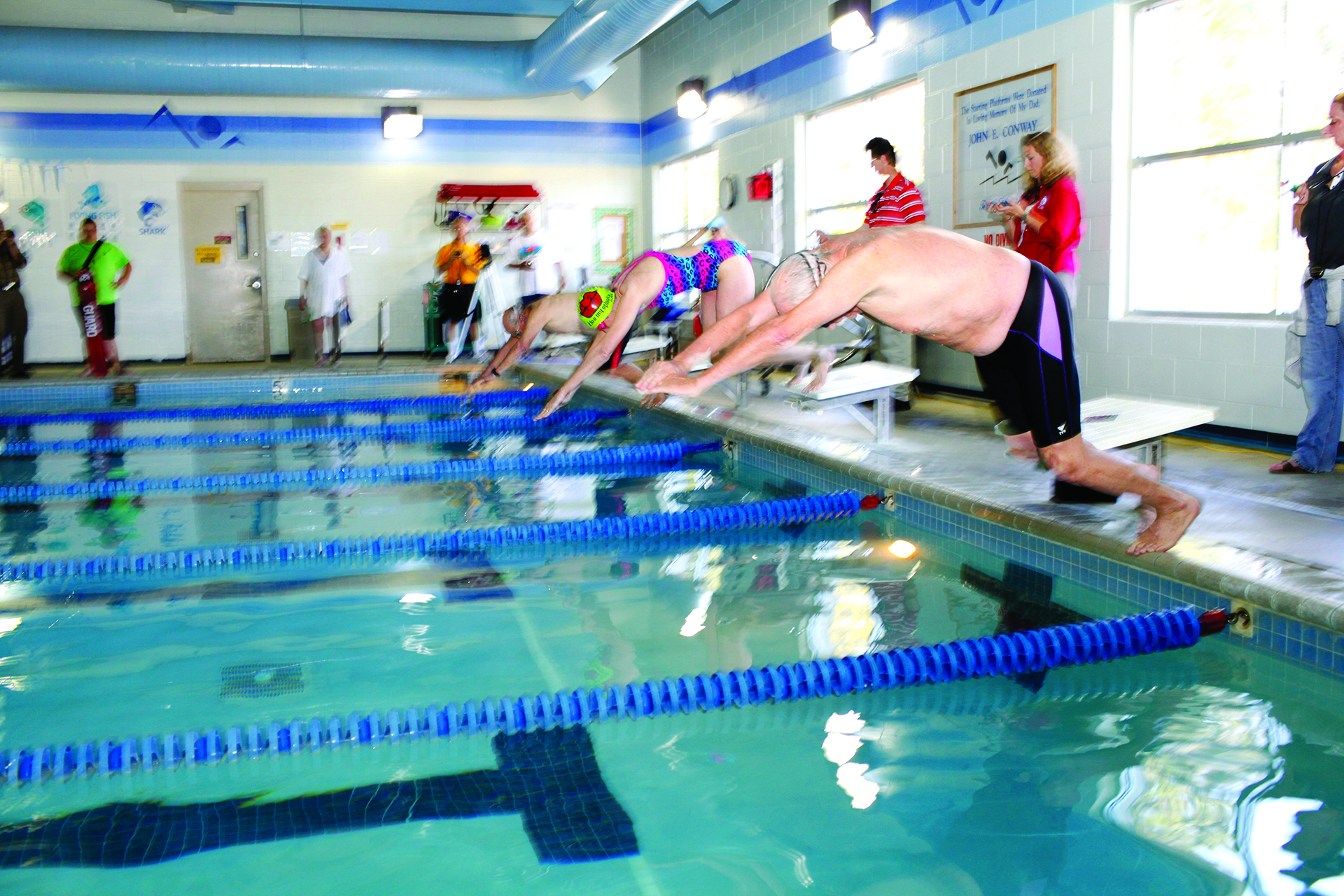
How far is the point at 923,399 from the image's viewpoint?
8.44 metres

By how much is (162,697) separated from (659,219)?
12383 mm

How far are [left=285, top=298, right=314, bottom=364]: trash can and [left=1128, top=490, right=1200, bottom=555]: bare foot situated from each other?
40.0ft

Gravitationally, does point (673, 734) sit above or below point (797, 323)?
below

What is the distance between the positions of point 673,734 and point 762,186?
360 inches

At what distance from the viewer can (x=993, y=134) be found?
7.57m

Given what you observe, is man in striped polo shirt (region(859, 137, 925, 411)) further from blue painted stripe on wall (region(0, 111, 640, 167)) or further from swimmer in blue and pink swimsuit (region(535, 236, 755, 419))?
blue painted stripe on wall (region(0, 111, 640, 167))

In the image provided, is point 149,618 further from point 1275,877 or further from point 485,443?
point 485,443

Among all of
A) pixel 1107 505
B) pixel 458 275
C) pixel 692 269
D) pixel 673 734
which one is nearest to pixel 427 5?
pixel 458 275

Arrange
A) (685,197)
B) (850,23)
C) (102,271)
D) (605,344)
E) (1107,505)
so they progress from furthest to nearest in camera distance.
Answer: (685,197) < (102,271) < (850,23) < (605,344) < (1107,505)

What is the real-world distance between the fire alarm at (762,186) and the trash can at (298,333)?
20.1ft

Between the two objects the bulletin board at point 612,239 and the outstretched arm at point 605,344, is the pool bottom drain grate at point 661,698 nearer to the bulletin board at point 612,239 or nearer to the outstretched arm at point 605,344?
the outstretched arm at point 605,344

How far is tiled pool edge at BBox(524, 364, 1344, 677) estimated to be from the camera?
114 inches

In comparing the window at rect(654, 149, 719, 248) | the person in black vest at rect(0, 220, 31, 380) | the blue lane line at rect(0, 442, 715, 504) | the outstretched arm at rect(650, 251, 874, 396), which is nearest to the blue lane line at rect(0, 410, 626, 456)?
the blue lane line at rect(0, 442, 715, 504)

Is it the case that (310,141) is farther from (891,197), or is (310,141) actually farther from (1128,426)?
(1128,426)
